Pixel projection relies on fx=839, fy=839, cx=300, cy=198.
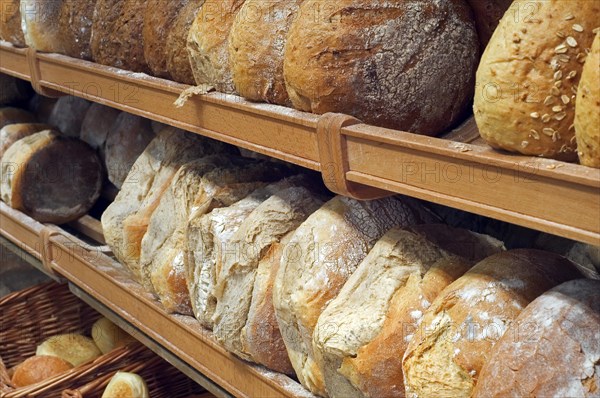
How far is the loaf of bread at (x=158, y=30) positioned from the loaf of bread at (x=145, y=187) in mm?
290

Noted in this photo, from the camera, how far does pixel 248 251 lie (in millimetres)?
1856

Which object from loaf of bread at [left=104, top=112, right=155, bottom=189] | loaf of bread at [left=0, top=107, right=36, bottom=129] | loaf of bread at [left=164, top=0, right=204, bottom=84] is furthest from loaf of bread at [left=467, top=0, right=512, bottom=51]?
loaf of bread at [left=0, top=107, right=36, bottom=129]

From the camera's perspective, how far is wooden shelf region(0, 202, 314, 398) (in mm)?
1875

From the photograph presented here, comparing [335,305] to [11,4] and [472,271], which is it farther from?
[11,4]

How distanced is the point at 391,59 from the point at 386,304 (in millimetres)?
431

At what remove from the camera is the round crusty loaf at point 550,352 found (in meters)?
1.16

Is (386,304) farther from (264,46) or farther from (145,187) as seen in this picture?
(145,187)

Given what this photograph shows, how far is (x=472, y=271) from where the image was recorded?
140 centimetres

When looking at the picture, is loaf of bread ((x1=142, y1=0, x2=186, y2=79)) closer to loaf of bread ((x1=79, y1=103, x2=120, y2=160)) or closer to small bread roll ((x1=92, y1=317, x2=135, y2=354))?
loaf of bread ((x1=79, y1=103, x2=120, y2=160))

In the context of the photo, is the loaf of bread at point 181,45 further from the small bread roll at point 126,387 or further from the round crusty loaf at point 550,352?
the round crusty loaf at point 550,352

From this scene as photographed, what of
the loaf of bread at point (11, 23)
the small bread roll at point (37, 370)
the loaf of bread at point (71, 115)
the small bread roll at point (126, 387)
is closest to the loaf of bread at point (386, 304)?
the small bread roll at point (126, 387)

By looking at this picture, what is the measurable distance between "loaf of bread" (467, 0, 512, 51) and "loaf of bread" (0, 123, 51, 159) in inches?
84.4

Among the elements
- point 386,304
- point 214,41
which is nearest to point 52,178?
point 214,41

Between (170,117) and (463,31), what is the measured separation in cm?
82
